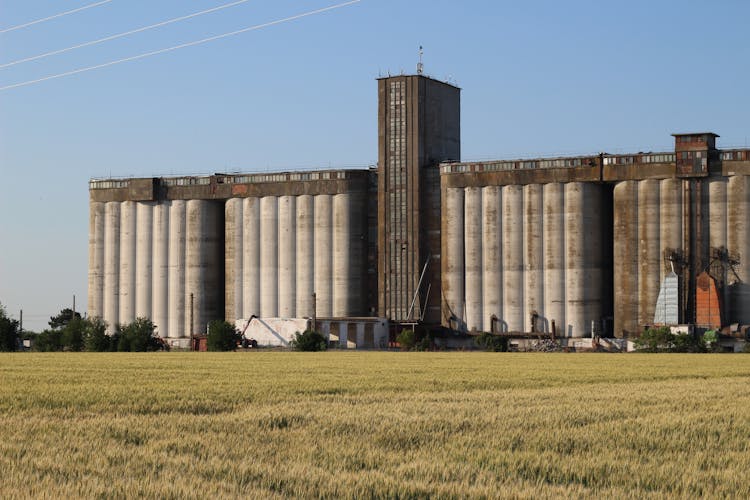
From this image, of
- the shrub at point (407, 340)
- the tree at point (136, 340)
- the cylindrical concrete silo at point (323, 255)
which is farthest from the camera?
the cylindrical concrete silo at point (323, 255)

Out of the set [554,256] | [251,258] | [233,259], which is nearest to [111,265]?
[233,259]

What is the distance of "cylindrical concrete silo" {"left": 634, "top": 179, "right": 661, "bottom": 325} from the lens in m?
136

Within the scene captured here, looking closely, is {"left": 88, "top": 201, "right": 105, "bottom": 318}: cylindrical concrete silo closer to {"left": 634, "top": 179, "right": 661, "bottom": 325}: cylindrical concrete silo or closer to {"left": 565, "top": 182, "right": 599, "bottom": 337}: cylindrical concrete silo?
{"left": 565, "top": 182, "right": 599, "bottom": 337}: cylindrical concrete silo

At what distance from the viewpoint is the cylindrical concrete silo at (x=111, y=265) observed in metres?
167

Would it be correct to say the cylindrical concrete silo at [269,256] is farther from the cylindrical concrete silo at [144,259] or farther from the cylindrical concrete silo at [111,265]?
the cylindrical concrete silo at [111,265]

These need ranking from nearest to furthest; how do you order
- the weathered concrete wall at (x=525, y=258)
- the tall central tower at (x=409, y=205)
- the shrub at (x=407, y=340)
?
the shrub at (x=407, y=340)
the weathered concrete wall at (x=525, y=258)
the tall central tower at (x=409, y=205)

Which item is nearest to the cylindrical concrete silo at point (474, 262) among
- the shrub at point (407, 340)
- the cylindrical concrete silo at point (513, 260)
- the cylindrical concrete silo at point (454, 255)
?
the cylindrical concrete silo at point (454, 255)

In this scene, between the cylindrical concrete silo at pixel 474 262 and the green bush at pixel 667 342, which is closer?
the green bush at pixel 667 342

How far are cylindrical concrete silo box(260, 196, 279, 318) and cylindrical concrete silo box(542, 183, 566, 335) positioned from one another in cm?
3504

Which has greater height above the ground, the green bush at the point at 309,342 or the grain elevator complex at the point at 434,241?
the grain elevator complex at the point at 434,241

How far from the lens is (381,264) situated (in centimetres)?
15175

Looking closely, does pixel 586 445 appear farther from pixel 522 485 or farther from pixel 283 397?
pixel 283 397

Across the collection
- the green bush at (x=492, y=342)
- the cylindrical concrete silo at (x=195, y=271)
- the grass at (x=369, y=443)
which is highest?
the cylindrical concrete silo at (x=195, y=271)

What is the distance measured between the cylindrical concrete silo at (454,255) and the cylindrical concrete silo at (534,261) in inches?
328
